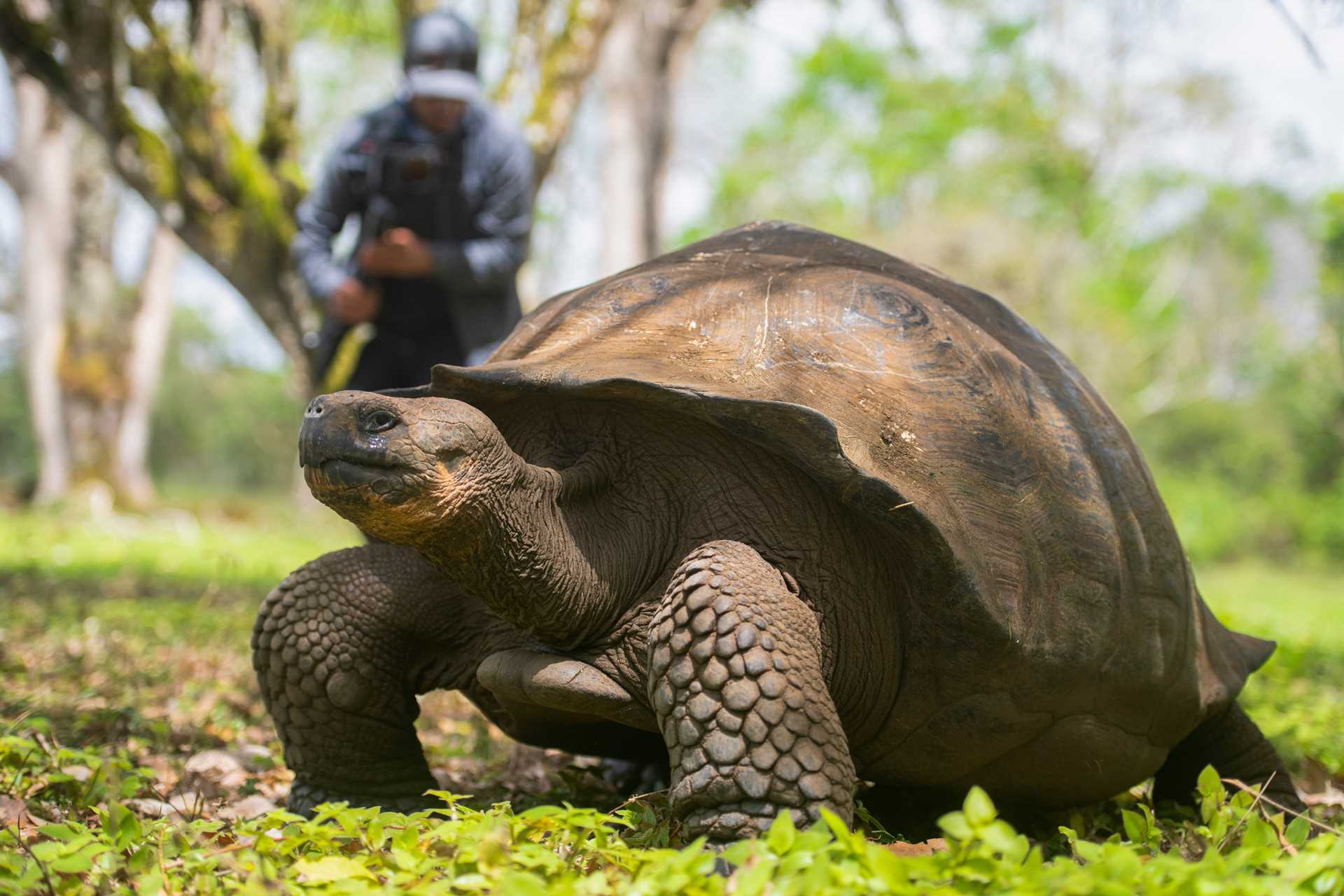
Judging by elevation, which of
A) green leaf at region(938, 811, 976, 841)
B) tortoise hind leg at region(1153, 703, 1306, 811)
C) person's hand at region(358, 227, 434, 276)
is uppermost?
person's hand at region(358, 227, 434, 276)

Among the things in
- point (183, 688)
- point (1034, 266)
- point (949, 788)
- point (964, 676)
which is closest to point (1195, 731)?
point (949, 788)

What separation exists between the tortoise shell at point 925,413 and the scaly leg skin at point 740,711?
0.95 ft

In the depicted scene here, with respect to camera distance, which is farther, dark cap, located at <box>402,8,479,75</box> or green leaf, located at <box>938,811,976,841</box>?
dark cap, located at <box>402,8,479,75</box>

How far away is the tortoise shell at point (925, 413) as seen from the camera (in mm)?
2121

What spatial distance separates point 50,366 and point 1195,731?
13.4 metres

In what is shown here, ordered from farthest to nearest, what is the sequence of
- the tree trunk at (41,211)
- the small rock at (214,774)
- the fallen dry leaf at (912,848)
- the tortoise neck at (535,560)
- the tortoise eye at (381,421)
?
1. the tree trunk at (41,211)
2. the small rock at (214,774)
3. the tortoise neck at (535,560)
4. the tortoise eye at (381,421)
5. the fallen dry leaf at (912,848)

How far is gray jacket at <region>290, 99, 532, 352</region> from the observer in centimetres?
471

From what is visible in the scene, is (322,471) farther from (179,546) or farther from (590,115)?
(590,115)

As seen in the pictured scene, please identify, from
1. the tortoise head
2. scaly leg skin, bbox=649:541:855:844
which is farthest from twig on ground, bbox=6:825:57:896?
scaly leg skin, bbox=649:541:855:844

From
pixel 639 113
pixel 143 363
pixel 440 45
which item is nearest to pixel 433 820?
pixel 440 45

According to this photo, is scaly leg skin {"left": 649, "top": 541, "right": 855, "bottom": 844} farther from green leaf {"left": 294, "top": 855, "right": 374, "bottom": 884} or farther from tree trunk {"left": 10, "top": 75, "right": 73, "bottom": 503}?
tree trunk {"left": 10, "top": 75, "right": 73, "bottom": 503}

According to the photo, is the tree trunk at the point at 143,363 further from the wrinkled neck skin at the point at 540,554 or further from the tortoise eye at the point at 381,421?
the tortoise eye at the point at 381,421

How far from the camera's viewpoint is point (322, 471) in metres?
1.99

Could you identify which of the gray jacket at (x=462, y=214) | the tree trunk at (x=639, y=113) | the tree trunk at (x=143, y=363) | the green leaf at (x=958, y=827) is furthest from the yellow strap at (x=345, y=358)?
the tree trunk at (x=143, y=363)
